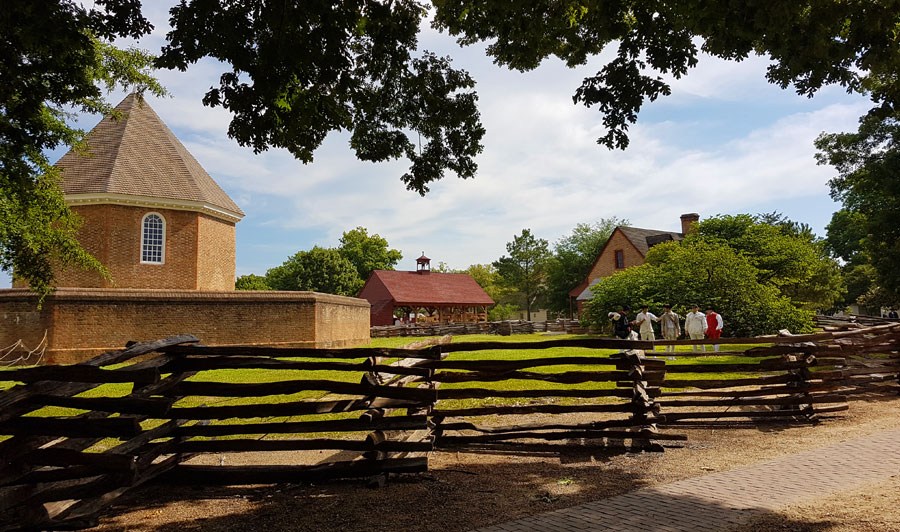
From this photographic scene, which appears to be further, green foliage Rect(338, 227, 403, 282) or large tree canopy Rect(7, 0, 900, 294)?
green foliage Rect(338, 227, 403, 282)

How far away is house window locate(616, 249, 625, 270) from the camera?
4999 centimetres

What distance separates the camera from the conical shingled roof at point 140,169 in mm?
24125

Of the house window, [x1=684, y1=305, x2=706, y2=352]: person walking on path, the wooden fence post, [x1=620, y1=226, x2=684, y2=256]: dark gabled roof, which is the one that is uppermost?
[x1=620, y1=226, x2=684, y2=256]: dark gabled roof

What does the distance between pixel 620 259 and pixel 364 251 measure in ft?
124

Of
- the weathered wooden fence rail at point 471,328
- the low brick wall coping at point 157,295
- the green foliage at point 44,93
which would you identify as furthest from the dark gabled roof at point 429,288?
the green foliage at point 44,93

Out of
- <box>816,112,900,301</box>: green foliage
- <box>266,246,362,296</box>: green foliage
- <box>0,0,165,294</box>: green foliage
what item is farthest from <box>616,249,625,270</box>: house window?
<box>0,0,165,294</box>: green foliage

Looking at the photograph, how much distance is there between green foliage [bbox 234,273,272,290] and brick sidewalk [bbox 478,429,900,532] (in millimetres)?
78470

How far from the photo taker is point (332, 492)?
5371mm

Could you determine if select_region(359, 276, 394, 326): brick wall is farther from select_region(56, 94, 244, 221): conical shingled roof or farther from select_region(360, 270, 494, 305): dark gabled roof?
select_region(56, 94, 244, 221): conical shingled roof

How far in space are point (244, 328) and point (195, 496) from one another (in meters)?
16.7

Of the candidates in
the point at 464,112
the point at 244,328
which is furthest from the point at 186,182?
the point at 464,112

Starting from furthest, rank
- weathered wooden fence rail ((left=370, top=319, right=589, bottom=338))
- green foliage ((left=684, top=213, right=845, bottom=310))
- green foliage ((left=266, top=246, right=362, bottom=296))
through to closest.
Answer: green foliage ((left=266, top=246, right=362, bottom=296)) < weathered wooden fence rail ((left=370, top=319, right=589, bottom=338)) < green foliage ((left=684, top=213, right=845, bottom=310))

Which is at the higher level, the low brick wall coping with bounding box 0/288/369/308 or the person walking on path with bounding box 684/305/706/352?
the low brick wall coping with bounding box 0/288/369/308

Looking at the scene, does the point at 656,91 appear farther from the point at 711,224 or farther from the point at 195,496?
the point at 711,224
